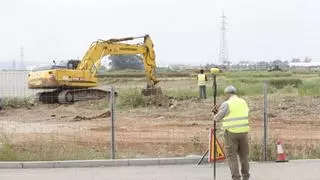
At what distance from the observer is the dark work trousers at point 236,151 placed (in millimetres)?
10539

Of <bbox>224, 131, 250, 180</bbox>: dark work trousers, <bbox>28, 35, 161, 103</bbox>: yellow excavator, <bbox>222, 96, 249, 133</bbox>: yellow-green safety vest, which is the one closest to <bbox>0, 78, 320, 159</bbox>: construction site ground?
<bbox>28, 35, 161, 103</bbox>: yellow excavator

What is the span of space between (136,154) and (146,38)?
72.1 ft

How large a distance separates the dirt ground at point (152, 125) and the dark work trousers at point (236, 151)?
4.00m

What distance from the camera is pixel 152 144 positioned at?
17375 mm

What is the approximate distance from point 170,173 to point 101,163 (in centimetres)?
175

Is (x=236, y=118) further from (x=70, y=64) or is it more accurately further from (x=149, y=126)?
(x=70, y=64)

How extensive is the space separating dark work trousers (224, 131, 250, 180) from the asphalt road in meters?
0.88

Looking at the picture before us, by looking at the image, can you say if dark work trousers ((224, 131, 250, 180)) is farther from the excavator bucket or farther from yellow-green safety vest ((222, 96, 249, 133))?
the excavator bucket

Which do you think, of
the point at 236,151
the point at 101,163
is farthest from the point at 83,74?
the point at 236,151

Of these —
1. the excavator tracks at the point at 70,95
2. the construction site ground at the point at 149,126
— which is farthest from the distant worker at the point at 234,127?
the excavator tracks at the point at 70,95

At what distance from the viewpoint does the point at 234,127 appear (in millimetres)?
10562

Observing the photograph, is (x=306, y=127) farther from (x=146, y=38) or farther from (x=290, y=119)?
(x=146, y=38)

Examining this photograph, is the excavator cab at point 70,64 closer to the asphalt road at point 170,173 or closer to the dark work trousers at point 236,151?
the asphalt road at point 170,173

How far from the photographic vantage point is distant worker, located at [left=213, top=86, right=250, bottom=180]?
10523mm
